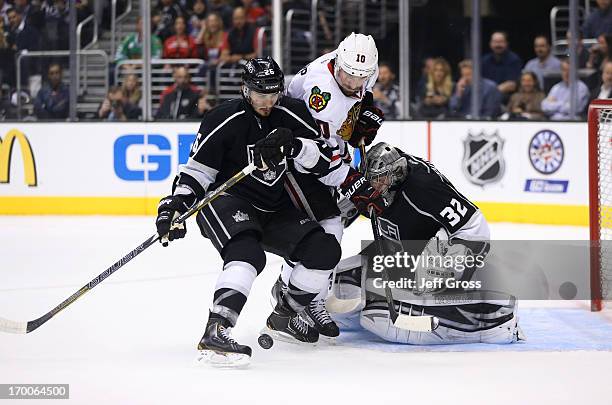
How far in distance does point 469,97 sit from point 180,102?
2279mm

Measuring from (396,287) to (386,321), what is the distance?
193 millimetres

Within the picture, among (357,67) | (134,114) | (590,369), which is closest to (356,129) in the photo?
(357,67)

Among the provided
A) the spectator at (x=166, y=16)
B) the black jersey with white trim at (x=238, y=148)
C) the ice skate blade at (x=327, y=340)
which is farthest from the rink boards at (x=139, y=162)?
the black jersey with white trim at (x=238, y=148)

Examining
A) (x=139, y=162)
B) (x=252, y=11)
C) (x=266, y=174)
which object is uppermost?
(x=252, y=11)

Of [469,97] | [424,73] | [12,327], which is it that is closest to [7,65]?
[424,73]

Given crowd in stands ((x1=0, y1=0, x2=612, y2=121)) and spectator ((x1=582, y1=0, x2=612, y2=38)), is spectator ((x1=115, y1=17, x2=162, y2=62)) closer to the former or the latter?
crowd in stands ((x1=0, y1=0, x2=612, y2=121))

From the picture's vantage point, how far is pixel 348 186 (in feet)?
14.2

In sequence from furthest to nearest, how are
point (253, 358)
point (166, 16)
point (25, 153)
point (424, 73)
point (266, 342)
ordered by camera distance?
1. point (166, 16)
2. point (25, 153)
3. point (424, 73)
4. point (266, 342)
5. point (253, 358)

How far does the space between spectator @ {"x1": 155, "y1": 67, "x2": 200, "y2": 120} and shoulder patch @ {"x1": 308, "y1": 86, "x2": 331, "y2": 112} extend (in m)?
4.71

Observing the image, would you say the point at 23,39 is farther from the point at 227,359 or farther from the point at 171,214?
the point at 227,359

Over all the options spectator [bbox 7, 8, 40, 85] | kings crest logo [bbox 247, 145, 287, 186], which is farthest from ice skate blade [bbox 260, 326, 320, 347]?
spectator [bbox 7, 8, 40, 85]

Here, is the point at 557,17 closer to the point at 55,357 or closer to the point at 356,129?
the point at 356,129

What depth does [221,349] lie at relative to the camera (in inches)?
154

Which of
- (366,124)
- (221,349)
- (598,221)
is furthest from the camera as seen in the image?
(598,221)
